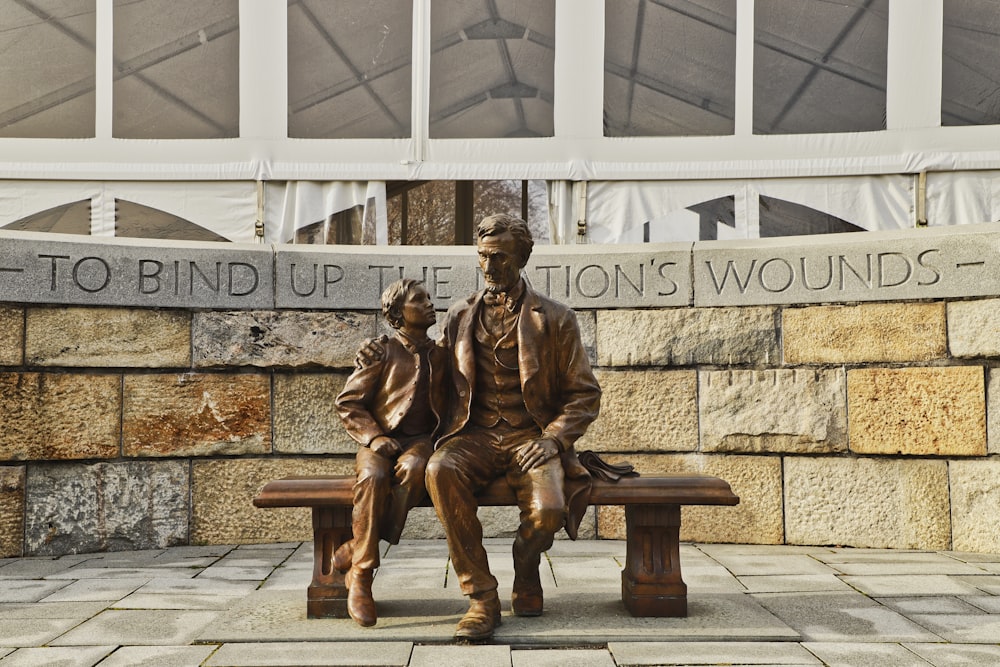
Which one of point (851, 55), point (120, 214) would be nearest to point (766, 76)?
point (851, 55)

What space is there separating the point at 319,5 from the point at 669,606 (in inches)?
200

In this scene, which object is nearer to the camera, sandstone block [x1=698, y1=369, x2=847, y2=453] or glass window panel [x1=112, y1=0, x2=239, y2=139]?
sandstone block [x1=698, y1=369, x2=847, y2=453]

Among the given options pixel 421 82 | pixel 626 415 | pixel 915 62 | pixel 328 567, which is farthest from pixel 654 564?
pixel 915 62

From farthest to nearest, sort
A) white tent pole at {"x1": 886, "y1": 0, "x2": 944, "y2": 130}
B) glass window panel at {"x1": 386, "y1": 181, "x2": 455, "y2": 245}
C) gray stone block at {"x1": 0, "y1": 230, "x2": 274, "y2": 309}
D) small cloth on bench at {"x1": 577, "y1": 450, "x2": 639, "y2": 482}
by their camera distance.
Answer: glass window panel at {"x1": 386, "y1": 181, "x2": 455, "y2": 245} < white tent pole at {"x1": 886, "y1": 0, "x2": 944, "y2": 130} < gray stone block at {"x1": 0, "y1": 230, "x2": 274, "y2": 309} < small cloth on bench at {"x1": 577, "y1": 450, "x2": 639, "y2": 482}

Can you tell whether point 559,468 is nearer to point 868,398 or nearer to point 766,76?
point 868,398

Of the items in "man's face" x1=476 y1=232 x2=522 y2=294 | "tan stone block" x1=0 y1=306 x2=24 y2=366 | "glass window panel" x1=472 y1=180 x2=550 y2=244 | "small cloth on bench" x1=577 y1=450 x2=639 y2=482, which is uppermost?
"glass window panel" x1=472 y1=180 x2=550 y2=244

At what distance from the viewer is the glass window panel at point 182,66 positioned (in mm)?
6949

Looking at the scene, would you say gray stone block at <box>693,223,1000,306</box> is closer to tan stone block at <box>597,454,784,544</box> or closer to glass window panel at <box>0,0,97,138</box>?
tan stone block at <box>597,454,784,544</box>

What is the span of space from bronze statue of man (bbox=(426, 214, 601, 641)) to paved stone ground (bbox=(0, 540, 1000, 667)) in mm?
326

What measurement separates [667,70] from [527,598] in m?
4.32

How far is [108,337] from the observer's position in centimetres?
613

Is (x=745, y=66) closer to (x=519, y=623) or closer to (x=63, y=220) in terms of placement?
(x=519, y=623)

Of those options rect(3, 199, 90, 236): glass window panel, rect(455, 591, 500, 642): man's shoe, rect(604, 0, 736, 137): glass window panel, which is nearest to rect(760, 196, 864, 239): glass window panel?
rect(604, 0, 736, 137): glass window panel

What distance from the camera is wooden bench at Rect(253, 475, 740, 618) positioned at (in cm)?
407
